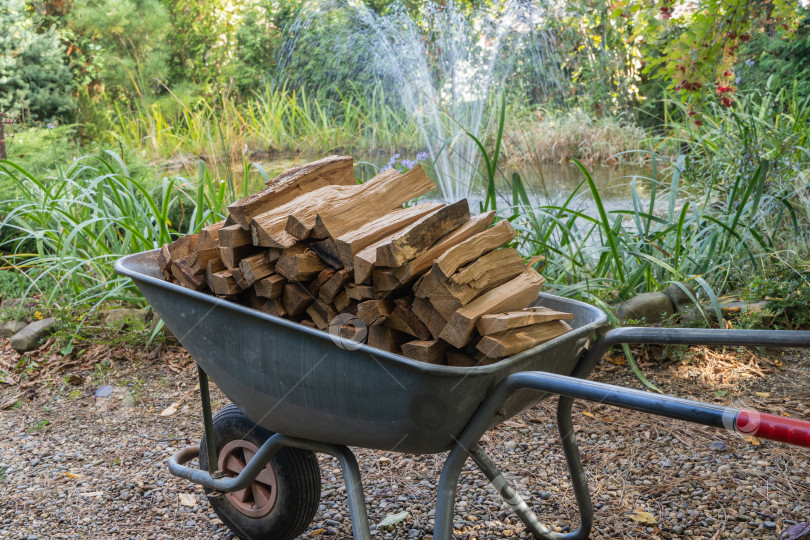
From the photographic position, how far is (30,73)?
7441 millimetres

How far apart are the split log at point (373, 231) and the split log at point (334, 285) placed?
0.07 ft

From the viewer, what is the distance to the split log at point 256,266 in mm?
1224

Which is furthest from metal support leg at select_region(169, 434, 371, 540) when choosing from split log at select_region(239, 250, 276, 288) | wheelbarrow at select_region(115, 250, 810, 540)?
split log at select_region(239, 250, 276, 288)

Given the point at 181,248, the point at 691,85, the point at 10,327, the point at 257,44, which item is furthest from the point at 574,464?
the point at 257,44

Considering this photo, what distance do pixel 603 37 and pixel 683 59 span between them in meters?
6.90

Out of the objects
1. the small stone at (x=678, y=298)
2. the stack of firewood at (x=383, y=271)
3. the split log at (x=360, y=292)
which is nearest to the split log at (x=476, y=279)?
the stack of firewood at (x=383, y=271)

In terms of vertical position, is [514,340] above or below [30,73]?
below

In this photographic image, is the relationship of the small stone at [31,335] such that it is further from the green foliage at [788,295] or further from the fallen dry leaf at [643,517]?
the green foliage at [788,295]

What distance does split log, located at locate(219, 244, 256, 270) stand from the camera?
1.26 metres

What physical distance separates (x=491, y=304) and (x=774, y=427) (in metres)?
0.48

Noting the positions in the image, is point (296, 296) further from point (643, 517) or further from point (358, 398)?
point (643, 517)

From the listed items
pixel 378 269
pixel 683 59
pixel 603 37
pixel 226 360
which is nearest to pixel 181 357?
pixel 226 360

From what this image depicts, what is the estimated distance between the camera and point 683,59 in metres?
1.81

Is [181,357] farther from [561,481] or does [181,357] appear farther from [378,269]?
[378,269]
